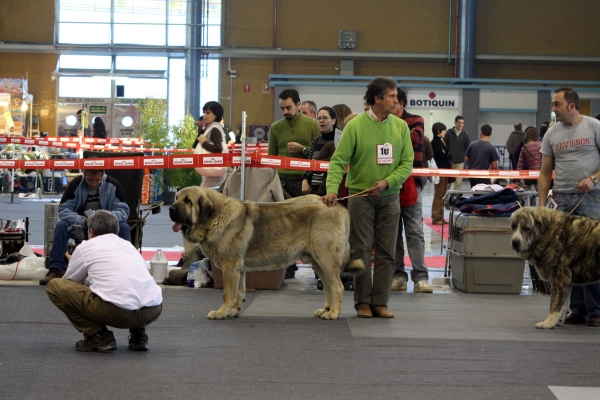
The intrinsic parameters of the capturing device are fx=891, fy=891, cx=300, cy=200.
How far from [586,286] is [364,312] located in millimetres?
1637

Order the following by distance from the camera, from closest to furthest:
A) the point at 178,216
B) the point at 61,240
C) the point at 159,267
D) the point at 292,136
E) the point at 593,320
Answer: the point at 178,216, the point at 593,320, the point at 61,240, the point at 159,267, the point at 292,136

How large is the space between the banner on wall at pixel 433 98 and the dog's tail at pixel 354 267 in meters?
21.5

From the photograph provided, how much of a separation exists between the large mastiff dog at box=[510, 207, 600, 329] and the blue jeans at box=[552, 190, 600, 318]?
0.28 meters

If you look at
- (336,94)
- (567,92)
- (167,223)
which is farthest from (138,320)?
(336,94)

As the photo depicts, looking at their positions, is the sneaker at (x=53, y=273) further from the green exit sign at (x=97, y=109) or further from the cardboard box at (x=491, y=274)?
the green exit sign at (x=97, y=109)

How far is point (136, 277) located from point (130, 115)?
26502mm

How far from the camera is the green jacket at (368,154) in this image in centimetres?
650

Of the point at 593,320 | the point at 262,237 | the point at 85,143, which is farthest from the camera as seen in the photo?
the point at 85,143

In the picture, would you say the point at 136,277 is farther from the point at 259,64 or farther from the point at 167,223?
the point at 259,64

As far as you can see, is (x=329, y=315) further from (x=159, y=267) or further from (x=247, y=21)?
(x=247, y=21)

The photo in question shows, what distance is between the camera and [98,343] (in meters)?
5.13

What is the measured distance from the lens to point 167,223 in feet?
49.5

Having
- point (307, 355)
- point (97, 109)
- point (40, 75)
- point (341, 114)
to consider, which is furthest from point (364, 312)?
point (40, 75)

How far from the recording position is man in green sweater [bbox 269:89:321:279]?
856 centimetres
